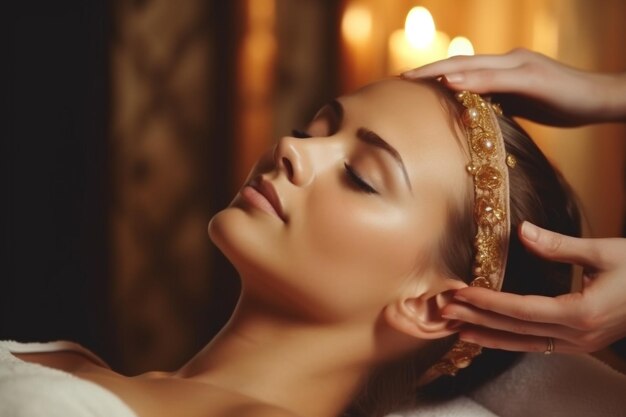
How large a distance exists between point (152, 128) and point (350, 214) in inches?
68.9

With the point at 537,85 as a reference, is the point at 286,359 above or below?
below

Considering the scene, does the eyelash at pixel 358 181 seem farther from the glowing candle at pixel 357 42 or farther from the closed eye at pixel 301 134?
the glowing candle at pixel 357 42

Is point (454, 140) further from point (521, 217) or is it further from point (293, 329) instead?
point (293, 329)

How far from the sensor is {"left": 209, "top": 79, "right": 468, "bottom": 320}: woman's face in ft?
3.55

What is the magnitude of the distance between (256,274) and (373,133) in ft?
0.90

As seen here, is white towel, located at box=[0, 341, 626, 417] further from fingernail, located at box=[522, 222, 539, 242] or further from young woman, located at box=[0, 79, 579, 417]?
fingernail, located at box=[522, 222, 539, 242]

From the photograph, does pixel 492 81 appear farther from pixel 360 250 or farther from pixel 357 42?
pixel 357 42

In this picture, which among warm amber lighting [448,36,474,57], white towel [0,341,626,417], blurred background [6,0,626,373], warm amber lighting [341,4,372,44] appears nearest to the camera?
white towel [0,341,626,417]

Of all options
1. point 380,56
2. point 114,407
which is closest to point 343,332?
point 114,407

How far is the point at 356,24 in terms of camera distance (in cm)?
246

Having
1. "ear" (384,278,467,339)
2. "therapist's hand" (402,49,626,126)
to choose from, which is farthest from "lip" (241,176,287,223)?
"therapist's hand" (402,49,626,126)

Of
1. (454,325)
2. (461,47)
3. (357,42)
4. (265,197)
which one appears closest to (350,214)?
(265,197)

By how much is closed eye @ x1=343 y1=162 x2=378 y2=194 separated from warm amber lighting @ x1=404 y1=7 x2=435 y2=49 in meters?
1.11

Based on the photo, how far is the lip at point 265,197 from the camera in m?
1.10
